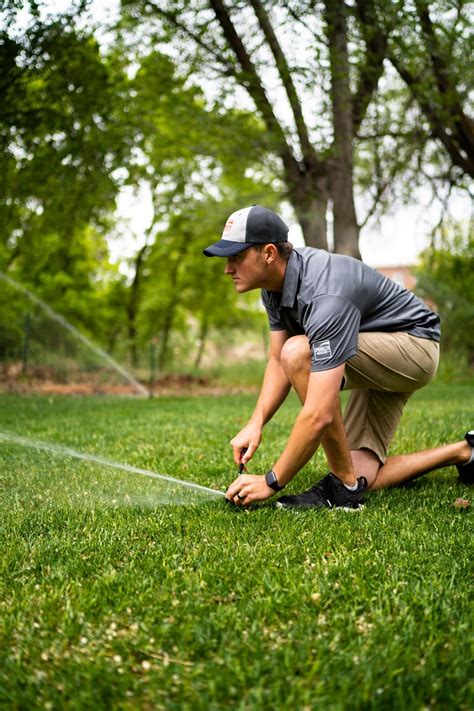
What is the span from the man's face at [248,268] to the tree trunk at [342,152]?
21.8 ft

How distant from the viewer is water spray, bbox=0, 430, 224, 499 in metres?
3.73

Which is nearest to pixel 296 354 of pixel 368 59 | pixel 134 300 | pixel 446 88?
pixel 368 59

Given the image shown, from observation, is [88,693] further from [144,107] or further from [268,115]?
[144,107]

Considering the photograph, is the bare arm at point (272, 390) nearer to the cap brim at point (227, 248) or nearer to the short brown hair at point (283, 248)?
the short brown hair at point (283, 248)

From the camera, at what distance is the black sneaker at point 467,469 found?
3.76m

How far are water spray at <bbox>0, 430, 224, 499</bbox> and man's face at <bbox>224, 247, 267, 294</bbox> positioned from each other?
1142 mm

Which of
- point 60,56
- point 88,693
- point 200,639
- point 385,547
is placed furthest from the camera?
point 60,56

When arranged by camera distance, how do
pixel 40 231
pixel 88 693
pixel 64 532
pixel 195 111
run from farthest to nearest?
1. pixel 40 231
2. pixel 195 111
3. pixel 64 532
4. pixel 88 693

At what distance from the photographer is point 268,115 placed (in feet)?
33.1

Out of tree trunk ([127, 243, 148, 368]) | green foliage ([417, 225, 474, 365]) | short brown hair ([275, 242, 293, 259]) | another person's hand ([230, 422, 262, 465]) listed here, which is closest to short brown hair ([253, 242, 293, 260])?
short brown hair ([275, 242, 293, 259])

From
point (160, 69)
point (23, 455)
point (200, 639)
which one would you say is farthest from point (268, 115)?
point (200, 639)

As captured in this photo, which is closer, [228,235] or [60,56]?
[228,235]

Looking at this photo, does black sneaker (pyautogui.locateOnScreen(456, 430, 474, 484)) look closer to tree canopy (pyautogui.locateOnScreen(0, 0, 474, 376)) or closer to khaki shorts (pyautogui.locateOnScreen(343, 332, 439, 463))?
khaki shorts (pyautogui.locateOnScreen(343, 332, 439, 463))

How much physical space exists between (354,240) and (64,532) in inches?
349
